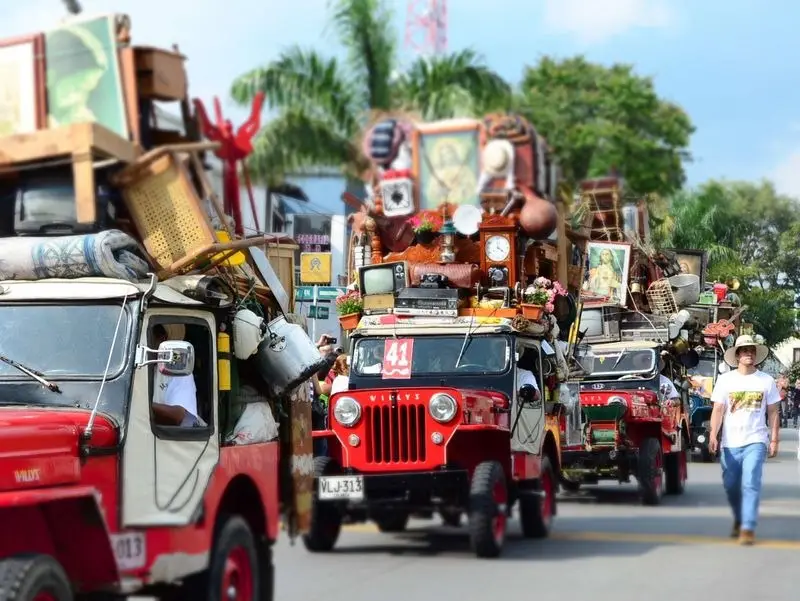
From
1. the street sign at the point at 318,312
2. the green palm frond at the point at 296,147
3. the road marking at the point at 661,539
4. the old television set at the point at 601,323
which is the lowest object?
the road marking at the point at 661,539

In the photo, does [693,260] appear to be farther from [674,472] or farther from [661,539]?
[661,539]

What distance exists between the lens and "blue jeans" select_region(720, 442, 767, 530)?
12.5 meters

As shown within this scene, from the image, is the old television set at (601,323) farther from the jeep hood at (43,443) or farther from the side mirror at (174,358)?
the jeep hood at (43,443)

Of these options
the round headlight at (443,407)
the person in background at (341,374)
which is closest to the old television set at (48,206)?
the round headlight at (443,407)

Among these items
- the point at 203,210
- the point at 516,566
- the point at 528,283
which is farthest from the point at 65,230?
the point at 528,283

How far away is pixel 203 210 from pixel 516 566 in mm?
5469

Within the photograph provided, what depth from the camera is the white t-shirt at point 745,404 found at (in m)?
12.6

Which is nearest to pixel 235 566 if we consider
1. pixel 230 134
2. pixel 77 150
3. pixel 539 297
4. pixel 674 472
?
pixel 230 134

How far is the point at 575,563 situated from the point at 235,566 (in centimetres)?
472

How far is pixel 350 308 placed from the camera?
48.3ft

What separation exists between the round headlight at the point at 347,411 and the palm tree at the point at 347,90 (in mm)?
2078

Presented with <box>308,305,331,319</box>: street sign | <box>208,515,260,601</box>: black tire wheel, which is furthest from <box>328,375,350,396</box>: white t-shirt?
<box>308,305,331,319</box>: street sign

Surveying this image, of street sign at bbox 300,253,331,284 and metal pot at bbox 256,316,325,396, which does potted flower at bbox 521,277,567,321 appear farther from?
street sign at bbox 300,253,331,284

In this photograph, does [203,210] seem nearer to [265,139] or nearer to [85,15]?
[85,15]
